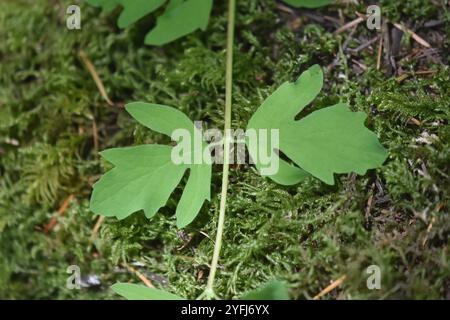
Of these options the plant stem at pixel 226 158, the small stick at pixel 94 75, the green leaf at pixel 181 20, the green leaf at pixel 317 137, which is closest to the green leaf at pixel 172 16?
the green leaf at pixel 181 20

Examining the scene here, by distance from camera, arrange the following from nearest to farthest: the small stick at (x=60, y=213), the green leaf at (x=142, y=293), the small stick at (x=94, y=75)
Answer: the green leaf at (x=142, y=293), the small stick at (x=60, y=213), the small stick at (x=94, y=75)

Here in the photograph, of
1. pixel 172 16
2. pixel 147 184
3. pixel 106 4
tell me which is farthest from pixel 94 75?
pixel 147 184

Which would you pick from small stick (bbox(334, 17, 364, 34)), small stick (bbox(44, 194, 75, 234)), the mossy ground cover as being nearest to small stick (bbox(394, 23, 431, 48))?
the mossy ground cover

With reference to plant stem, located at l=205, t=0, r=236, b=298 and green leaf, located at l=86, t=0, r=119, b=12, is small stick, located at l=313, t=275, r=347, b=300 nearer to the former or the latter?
plant stem, located at l=205, t=0, r=236, b=298

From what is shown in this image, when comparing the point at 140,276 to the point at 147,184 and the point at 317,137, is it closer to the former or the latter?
the point at 147,184

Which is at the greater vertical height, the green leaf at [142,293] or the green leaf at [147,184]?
the green leaf at [147,184]

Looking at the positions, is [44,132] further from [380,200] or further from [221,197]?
[380,200]

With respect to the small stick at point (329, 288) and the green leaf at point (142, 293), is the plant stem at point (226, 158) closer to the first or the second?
the green leaf at point (142, 293)

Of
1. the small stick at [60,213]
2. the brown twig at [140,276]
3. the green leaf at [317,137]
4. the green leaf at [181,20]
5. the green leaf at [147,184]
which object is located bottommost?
the brown twig at [140,276]

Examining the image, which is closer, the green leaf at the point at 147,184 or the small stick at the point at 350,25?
the green leaf at the point at 147,184
